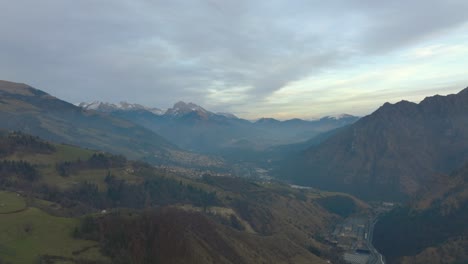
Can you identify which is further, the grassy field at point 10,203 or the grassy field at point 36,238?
the grassy field at point 10,203

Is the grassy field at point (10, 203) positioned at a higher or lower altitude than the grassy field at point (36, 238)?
higher

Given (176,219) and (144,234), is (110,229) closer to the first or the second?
(144,234)

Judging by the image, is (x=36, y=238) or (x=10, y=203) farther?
(x=10, y=203)

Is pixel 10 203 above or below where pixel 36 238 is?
above

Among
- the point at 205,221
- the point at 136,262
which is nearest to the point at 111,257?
the point at 136,262
